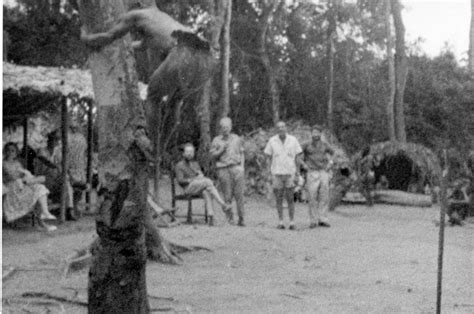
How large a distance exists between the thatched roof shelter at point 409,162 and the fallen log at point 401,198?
566mm

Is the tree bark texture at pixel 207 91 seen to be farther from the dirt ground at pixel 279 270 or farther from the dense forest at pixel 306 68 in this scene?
the dirt ground at pixel 279 270

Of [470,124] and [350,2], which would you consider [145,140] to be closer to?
[470,124]

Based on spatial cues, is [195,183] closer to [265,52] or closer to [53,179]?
[53,179]

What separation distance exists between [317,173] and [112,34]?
9138mm

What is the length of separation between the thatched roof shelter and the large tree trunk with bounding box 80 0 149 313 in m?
14.9

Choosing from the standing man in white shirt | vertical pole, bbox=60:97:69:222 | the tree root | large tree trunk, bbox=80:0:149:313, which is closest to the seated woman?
vertical pole, bbox=60:97:69:222

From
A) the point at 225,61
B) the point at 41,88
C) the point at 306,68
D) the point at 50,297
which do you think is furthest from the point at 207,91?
the point at 50,297

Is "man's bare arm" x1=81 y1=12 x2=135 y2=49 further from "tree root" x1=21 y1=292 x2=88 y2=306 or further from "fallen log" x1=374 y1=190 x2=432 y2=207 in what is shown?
"fallen log" x1=374 y1=190 x2=432 y2=207

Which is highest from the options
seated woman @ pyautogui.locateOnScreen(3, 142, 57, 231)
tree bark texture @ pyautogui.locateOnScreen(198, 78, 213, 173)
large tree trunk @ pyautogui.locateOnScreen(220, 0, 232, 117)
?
large tree trunk @ pyautogui.locateOnScreen(220, 0, 232, 117)

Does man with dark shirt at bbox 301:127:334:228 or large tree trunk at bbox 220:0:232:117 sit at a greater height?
large tree trunk at bbox 220:0:232:117

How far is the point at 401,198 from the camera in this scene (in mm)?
20828

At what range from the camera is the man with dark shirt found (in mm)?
13938

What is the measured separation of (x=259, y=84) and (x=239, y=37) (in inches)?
73.2

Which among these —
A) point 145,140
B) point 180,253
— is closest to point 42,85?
point 180,253
